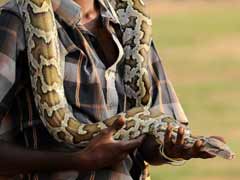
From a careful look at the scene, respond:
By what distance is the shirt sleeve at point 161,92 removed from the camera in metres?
5.06

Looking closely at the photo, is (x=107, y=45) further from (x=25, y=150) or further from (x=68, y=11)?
(x=25, y=150)

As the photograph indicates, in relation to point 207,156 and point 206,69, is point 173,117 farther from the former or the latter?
point 206,69

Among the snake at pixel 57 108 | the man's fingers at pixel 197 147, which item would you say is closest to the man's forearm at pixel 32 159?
the snake at pixel 57 108

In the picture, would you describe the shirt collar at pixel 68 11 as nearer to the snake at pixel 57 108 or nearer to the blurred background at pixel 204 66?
the snake at pixel 57 108

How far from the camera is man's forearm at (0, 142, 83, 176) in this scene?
4.62m

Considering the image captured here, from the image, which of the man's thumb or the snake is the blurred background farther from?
the man's thumb

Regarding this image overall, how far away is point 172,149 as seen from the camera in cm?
468

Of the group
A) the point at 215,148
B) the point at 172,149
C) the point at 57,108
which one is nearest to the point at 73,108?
the point at 57,108

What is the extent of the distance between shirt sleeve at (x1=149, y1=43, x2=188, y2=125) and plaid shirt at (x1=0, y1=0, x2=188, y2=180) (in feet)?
0.83

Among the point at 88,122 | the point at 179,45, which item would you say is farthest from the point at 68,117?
the point at 179,45

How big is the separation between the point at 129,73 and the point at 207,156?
22.8 inches

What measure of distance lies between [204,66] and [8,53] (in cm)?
1226

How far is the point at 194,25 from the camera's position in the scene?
21578 millimetres

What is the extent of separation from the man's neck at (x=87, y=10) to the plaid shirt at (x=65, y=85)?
8cm
